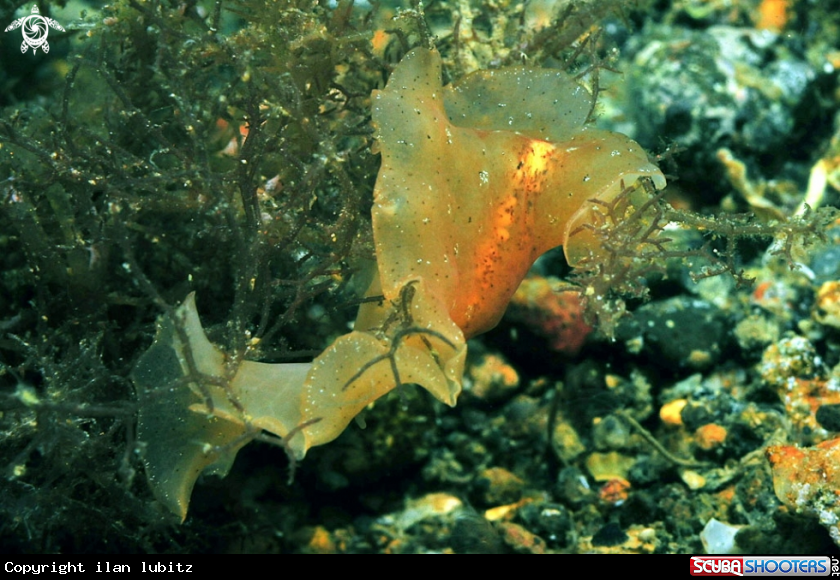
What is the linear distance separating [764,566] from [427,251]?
80.2 inches

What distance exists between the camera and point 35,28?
128 inches

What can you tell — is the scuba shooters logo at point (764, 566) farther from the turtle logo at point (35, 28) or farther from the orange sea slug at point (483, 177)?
the turtle logo at point (35, 28)

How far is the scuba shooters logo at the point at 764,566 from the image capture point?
2539 mm

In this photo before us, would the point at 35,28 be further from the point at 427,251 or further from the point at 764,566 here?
the point at 764,566

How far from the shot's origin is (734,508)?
3.02 m

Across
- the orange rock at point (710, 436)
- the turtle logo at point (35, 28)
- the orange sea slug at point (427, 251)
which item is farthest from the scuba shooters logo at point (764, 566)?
the turtle logo at point (35, 28)

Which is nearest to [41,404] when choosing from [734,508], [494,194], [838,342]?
[494,194]

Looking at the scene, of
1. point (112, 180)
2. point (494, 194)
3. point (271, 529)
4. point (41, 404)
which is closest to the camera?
point (41, 404)

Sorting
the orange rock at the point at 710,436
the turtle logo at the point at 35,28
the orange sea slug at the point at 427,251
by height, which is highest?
the turtle logo at the point at 35,28

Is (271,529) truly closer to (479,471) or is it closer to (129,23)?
(479,471)

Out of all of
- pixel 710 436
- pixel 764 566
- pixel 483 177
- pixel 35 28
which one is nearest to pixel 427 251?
pixel 483 177

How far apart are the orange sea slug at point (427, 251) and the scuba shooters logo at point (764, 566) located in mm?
1471

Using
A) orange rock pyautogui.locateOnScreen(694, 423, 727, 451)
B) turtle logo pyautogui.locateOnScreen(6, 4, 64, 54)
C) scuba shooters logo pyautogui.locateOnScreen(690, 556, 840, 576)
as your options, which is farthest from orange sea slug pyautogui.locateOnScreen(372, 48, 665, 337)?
turtle logo pyautogui.locateOnScreen(6, 4, 64, 54)

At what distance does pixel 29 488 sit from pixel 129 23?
2061 millimetres
